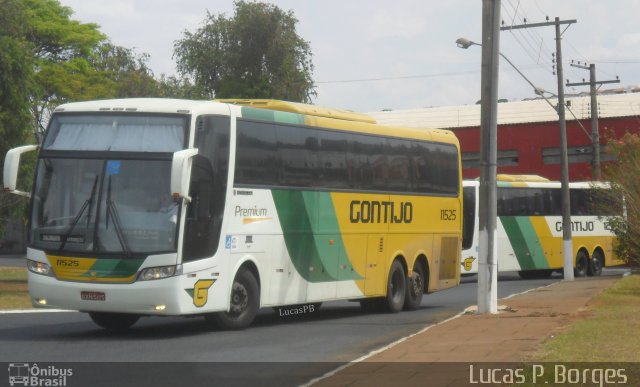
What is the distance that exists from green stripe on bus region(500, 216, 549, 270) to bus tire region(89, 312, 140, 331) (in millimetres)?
24697

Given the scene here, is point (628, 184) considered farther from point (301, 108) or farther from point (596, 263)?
point (596, 263)

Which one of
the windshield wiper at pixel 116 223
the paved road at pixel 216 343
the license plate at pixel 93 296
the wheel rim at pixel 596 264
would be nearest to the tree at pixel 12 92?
the paved road at pixel 216 343

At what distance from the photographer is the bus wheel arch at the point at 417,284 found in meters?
24.6

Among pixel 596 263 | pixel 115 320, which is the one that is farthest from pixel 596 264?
pixel 115 320

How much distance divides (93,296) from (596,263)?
32599 millimetres

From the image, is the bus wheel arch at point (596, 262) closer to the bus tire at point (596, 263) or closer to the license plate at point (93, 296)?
the bus tire at point (596, 263)

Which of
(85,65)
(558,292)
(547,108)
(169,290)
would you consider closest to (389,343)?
(169,290)

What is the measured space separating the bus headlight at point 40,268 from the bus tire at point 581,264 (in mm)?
30692

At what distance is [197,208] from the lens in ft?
57.8

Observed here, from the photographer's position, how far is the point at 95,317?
746 inches

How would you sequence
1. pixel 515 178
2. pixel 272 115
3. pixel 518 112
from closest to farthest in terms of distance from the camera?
1. pixel 272 115
2. pixel 515 178
3. pixel 518 112

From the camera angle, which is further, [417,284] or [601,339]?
[417,284]

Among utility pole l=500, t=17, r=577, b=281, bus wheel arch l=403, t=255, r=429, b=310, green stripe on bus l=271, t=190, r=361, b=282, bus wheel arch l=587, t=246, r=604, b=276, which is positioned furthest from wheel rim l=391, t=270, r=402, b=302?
bus wheel arch l=587, t=246, r=604, b=276

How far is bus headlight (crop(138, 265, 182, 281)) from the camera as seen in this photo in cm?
1703
